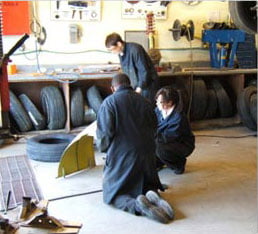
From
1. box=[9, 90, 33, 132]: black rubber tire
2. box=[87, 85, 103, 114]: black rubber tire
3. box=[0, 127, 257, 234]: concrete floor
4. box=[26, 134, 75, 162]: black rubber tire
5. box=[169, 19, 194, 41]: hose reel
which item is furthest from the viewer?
box=[169, 19, 194, 41]: hose reel

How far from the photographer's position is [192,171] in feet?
12.9

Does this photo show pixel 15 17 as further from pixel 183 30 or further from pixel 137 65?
pixel 183 30

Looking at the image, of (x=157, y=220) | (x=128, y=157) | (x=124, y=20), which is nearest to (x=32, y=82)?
(x=124, y=20)

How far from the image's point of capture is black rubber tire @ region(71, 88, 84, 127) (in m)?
5.17

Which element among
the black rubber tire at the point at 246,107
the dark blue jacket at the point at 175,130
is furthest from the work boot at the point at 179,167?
the black rubber tire at the point at 246,107

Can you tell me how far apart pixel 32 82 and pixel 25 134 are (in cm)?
75

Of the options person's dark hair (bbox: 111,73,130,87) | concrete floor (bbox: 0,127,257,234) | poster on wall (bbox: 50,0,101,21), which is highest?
poster on wall (bbox: 50,0,101,21)

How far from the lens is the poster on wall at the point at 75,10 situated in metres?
5.35

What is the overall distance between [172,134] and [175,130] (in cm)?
5

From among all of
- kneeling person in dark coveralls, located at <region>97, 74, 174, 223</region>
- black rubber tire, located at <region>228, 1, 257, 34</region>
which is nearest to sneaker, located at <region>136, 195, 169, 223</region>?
kneeling person in dark coveralls, located at <region>97, 74, 174, 223</region>

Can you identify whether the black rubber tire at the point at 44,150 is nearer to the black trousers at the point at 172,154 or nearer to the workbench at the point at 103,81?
the workbench at the point at 103,81

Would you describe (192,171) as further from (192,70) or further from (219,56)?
(219,56)

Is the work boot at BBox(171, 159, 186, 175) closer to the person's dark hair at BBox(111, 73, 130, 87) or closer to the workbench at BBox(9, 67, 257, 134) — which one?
the person's dark hair at BBox(111, 73, 130, 87)

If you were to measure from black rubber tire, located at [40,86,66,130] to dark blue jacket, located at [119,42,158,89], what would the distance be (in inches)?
38.6
